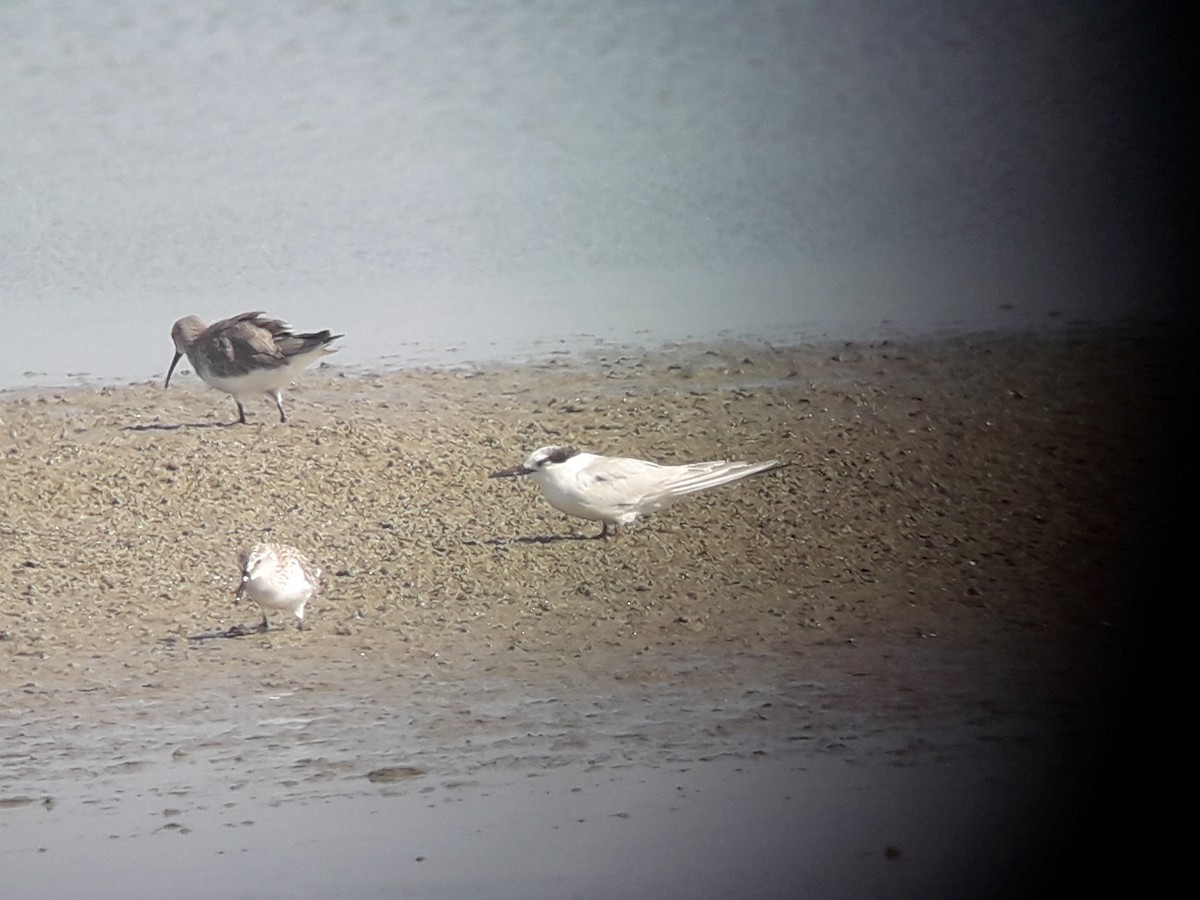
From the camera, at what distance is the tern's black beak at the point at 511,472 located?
2441 mm

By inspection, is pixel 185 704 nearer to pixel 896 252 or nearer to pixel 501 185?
pixel 501 185

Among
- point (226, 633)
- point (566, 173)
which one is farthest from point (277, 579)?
point (566, 173)

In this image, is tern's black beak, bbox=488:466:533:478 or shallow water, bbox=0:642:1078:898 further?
tern's black beak, bbox=488:466:533:478

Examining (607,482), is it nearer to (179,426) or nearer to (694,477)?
(694,477)

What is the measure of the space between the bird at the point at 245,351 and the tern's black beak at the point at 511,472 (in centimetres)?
33

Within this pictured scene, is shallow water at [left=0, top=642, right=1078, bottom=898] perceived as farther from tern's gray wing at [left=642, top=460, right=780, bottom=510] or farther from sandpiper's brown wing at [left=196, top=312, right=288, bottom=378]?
sandpiper's brown wing at [left=196, top=312, right=288, bottom=378]

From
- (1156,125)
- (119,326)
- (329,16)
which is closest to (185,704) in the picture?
(119,326)

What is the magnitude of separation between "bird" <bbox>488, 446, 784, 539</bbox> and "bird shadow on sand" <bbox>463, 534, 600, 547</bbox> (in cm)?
3

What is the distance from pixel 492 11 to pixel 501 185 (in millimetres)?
277

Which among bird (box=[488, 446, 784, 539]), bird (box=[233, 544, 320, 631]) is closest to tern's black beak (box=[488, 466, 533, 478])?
bird (box=[488, 446, 784, 539])

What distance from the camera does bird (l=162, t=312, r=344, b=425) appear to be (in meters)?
2.41

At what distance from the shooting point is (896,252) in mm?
2539

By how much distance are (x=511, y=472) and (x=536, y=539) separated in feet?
0.38

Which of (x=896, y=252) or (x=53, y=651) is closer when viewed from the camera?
(x=53, y=651)
